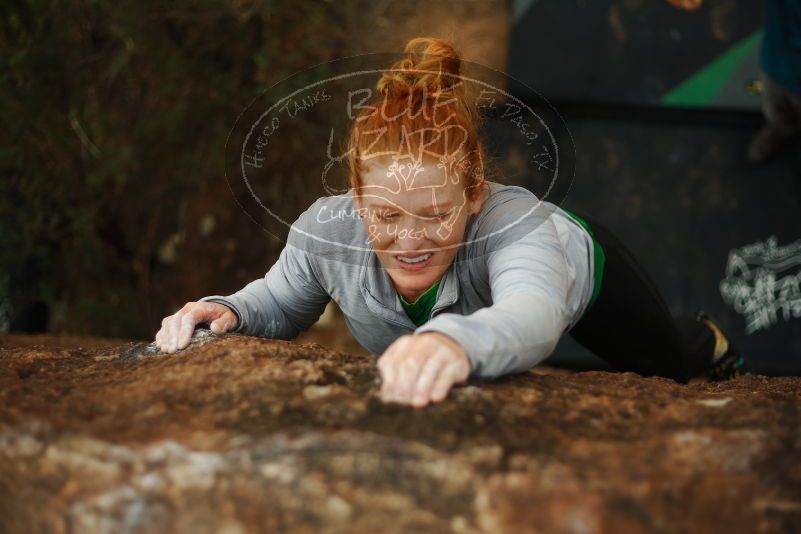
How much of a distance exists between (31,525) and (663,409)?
852mm

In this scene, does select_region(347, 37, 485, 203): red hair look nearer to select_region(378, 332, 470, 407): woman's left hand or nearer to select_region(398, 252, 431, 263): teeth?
select_region(398, 252, 431, 263): teeth

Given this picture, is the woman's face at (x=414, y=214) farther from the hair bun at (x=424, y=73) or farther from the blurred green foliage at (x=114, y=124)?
the blurred green foliage at (x=114, y=124)

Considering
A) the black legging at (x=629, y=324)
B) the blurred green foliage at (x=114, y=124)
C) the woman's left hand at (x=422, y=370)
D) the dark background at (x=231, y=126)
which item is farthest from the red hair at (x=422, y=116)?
the blurred green foliage at (x=114, y=124)

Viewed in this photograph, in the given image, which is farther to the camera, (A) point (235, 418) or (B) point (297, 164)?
(B) point (297, 164)

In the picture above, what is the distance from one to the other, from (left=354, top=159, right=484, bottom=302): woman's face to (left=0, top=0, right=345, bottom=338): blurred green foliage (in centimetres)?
195

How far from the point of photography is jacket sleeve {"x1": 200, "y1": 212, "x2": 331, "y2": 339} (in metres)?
1.65

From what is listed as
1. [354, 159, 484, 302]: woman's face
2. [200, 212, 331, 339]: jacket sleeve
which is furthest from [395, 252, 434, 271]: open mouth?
[200, 212, 331, 339]: jacket sleeve

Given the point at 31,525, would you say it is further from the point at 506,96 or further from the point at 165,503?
the point at 506,96

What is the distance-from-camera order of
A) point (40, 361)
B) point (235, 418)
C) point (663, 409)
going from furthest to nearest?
point (40, 361) → point (663, 409) → point (235, 418)

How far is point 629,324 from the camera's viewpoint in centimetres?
195

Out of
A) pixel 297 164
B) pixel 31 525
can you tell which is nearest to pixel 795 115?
pixel 297 164

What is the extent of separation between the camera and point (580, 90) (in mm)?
3822

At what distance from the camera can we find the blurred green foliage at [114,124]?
3.00 meters

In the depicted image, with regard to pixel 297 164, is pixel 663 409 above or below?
below
